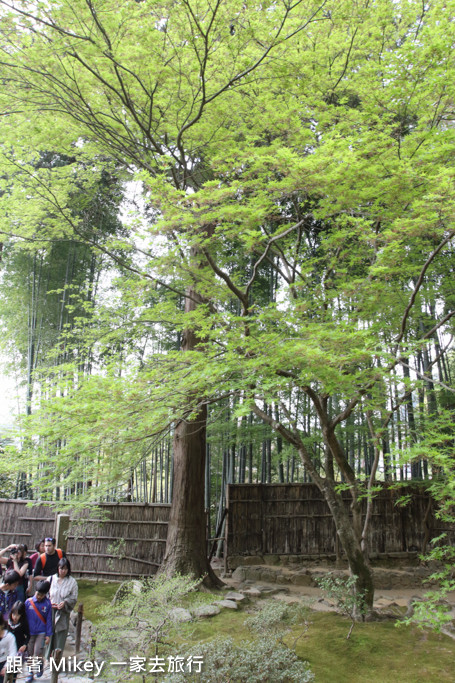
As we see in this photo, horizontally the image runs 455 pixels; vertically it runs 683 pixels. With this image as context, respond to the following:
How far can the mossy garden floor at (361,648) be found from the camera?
3.34 meters

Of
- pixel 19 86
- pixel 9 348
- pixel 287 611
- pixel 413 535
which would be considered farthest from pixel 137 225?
pixel 413 535

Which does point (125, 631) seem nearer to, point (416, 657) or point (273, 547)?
point (416, 657)

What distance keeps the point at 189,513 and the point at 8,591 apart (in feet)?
8.86

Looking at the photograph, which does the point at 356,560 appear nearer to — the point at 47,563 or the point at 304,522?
the point at 47,563

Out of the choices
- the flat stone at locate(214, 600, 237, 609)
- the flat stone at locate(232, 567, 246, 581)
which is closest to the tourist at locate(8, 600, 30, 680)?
the flat stone at locate(214, 600, 237, 609)

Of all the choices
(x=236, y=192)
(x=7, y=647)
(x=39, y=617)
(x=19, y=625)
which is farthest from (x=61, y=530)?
(x=236, y=192)

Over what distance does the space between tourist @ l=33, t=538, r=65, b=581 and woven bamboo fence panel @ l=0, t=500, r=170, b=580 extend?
91.8 inches

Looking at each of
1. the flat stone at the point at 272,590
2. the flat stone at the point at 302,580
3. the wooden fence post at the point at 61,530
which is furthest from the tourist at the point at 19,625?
the flat stone at the point at 302,580

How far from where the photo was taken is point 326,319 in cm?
427

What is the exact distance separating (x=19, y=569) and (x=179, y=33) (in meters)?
4.61

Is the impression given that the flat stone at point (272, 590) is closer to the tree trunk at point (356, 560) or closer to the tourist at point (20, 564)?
the tree trunk at point (356, 560)

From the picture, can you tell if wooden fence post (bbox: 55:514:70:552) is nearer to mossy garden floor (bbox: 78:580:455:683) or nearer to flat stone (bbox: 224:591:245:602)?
mossy garden floor (bbox: 78:580:455:683)

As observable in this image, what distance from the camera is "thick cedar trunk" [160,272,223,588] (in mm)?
5383

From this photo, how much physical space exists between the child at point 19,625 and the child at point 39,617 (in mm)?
92
